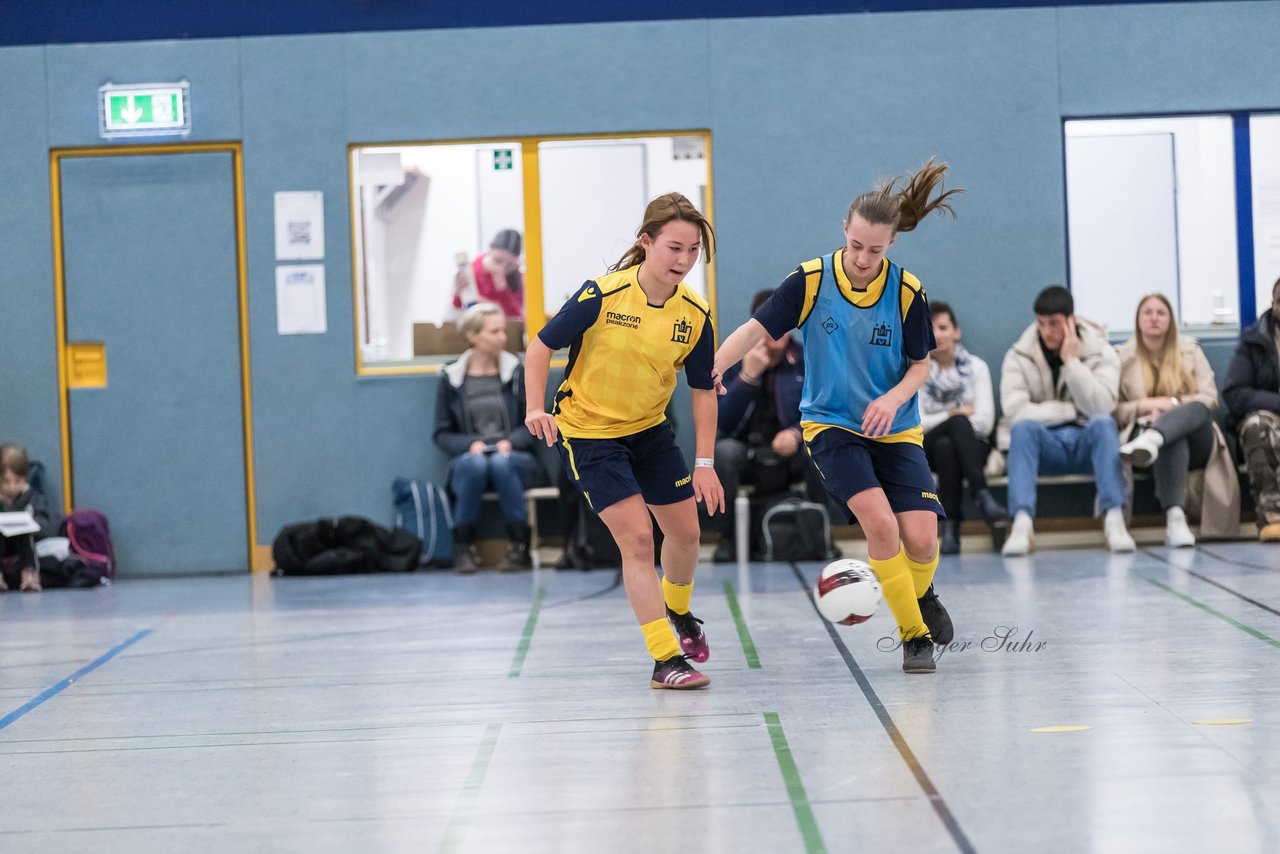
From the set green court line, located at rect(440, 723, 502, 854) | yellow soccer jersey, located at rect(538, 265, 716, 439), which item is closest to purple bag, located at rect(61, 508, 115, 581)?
yellow soccer jersey, located at rect(538, 265, 716, 439)

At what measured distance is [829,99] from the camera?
9250 mm

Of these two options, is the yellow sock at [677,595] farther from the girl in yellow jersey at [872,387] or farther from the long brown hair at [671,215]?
the long brown hair at [671,215]

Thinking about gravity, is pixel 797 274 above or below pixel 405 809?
above

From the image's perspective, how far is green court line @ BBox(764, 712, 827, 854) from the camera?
10.2 ft

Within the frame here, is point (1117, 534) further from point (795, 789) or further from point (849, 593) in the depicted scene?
point (795, 789)

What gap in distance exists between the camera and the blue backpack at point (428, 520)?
9023 millimetres

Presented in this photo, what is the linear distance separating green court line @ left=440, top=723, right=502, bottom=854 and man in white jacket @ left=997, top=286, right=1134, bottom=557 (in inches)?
188

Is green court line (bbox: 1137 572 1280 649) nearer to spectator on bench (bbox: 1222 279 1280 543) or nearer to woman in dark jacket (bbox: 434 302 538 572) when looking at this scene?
spectator on bench (bbox: 1222 279 1280 543)

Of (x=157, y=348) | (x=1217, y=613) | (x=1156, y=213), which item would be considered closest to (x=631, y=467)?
(x=1217, y=613)

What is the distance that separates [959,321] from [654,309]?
189 inches

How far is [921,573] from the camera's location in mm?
5133

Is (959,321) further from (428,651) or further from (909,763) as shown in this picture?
(909,763)

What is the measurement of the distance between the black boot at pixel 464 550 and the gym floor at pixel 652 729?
4.71 ft

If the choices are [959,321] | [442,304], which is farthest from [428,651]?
[959,321]
